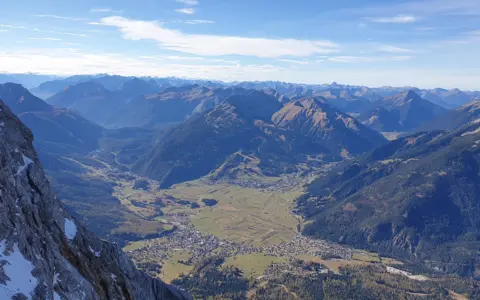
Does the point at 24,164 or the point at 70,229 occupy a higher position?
the point at 24,164

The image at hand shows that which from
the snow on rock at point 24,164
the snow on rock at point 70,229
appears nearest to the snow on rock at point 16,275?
the snow on rock at point 24,164

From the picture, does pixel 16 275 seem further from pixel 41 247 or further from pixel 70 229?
pixel 70 229

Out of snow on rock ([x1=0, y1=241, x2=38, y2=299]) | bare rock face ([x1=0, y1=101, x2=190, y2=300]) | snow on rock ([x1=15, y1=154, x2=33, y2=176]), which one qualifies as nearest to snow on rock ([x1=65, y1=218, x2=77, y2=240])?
bare rock face ([x1=0, y1=101, x2=190, y2=300])

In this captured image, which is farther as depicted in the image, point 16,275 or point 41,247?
point 41,247

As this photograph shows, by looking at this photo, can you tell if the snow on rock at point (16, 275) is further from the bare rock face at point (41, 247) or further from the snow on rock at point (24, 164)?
the snow on rock at point (24, 164)

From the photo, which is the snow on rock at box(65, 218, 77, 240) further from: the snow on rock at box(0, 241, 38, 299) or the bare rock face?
the snow on rock at box(0, 241, 38, 299)

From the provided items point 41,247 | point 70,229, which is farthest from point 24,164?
point 41,247

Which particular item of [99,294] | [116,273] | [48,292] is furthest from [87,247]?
[48,292]
